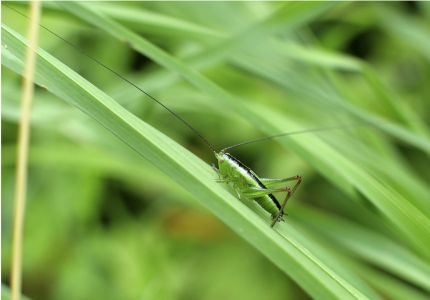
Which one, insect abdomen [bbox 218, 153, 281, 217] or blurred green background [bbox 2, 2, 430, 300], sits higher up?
blurred green background [bbox 2, 2, 430, 300]

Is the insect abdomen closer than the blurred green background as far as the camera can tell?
Yes

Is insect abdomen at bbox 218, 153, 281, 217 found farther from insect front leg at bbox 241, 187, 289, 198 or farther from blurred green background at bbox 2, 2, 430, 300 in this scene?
blurred green background at bbox 2, 2, 430, 300

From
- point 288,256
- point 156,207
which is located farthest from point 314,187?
point 288,256

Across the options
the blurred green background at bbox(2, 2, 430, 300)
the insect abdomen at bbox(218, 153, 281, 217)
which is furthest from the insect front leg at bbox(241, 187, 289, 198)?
the blurred green background at bbox(2, 2, 430, 300)

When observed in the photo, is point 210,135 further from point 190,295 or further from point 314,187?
point 190,295

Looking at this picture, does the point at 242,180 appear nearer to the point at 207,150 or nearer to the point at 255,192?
the point at 255,192

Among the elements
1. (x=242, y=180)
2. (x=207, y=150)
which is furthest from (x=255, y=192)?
(x=207, y=150)

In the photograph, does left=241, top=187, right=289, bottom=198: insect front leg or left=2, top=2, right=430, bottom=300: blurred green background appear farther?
left=2, top=2, right=430, bottom=300: blurred green background

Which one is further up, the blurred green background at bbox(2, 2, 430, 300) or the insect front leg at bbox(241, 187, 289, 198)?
the blurred green background at bbox(2, 2, 430, 300)
